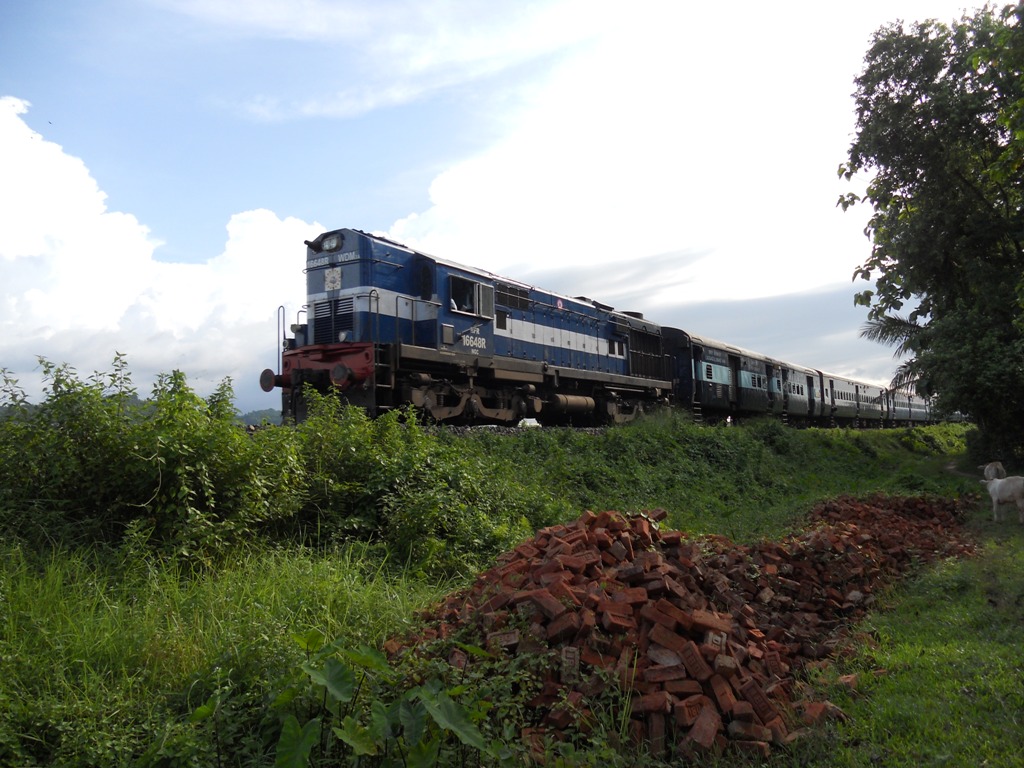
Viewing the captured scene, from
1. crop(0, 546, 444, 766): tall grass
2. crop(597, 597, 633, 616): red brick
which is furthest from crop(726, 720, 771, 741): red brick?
crop(0, 546, 444, 766): tall grass

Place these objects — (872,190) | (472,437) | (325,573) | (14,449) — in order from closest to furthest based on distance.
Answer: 1. (325,573)
2. (14,449)
3. (472,437)
4. (872,190)

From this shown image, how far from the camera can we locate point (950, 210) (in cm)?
1720

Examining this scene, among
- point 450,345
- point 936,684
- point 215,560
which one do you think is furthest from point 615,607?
point 450,345

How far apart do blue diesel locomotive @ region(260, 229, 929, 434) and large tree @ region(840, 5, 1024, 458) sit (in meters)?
7.05

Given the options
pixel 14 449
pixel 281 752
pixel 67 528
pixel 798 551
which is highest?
pixel 14 449

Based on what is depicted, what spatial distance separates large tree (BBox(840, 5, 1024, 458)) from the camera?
52.2 feet

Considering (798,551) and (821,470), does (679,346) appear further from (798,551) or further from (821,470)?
(798,551)

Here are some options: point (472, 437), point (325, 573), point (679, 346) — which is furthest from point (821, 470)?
point (325, 573)

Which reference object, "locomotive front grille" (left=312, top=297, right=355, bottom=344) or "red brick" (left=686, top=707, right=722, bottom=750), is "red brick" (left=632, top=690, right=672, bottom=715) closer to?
"red brick" (left=686, top=707, right=722, bottom=750)

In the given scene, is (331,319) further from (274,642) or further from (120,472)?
(274,642)

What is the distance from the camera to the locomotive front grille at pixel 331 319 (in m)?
13.8

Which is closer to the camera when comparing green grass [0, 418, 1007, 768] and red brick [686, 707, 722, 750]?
green grass [0, 418, 1007, 768]

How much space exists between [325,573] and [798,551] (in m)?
4.28

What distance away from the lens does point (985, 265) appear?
16656 millimetres
